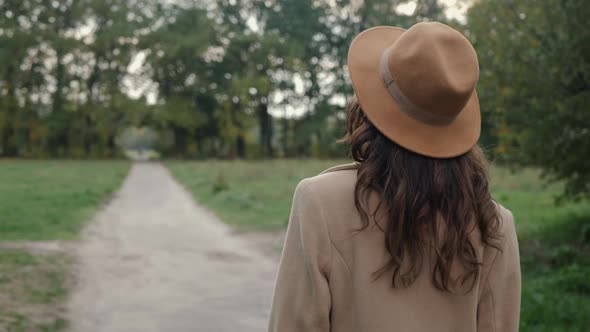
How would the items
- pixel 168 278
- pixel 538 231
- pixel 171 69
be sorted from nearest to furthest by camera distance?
pixel 168 278 → pixel 538 231 → pixel 171 69

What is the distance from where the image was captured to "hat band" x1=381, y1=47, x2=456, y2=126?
1.59m

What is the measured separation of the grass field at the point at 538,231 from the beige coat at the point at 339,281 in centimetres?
371

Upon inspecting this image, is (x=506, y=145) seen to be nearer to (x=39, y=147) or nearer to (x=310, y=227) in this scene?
(x=310, y=227)

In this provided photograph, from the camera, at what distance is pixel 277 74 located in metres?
45.2

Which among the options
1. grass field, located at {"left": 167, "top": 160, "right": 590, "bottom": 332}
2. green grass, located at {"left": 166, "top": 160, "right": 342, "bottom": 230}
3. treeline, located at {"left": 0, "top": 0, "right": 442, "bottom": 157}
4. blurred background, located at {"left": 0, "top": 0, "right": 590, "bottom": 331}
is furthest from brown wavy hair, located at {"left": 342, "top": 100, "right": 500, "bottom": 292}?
treeline, located at {"left": 0, "top": 0, "right": 442, "bottom": 157}

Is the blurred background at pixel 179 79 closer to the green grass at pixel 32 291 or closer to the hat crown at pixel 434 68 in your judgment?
the green grass at pixel 32 291

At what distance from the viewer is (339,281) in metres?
1.58

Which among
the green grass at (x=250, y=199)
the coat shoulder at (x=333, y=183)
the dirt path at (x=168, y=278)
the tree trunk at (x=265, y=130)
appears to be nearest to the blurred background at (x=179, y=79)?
the tree trunk at (x=265, y=130)

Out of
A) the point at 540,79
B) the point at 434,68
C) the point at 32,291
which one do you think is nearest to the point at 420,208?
the point at 434,68

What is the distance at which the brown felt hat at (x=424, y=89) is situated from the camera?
60.9 inches

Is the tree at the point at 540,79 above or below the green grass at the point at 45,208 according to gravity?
above

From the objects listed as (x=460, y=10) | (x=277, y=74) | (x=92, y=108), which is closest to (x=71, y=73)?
(x=92, y=108)

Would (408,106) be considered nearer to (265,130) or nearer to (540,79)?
(540,79)

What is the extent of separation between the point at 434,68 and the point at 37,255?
7313mm
